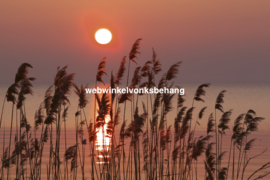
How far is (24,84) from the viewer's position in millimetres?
6781

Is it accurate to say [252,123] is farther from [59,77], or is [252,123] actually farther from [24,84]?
[24,84]

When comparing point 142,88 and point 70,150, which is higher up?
point 142,88

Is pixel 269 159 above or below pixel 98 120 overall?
below

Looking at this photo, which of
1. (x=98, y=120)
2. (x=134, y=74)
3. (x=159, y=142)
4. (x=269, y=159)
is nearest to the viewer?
(x=98, y=120)

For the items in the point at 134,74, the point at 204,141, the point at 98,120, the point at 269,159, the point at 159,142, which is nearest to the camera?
the point at 98,120

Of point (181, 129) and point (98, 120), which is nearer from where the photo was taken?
point (98, 120)

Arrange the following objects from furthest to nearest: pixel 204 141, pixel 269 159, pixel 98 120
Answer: pixel 269 159 → pixel 204 141 → pixel 98 120

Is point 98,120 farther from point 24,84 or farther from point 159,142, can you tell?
point 159,142

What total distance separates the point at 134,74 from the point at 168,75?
33.9 inches

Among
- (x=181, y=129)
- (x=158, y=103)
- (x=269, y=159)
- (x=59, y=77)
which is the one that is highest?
(x=59, y=77)

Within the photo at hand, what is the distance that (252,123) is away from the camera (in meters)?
7.27

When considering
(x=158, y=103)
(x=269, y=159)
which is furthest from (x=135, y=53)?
(x=269, y=159)

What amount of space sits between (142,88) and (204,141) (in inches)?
78.6

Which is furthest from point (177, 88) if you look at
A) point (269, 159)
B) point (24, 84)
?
point (269, 159)
